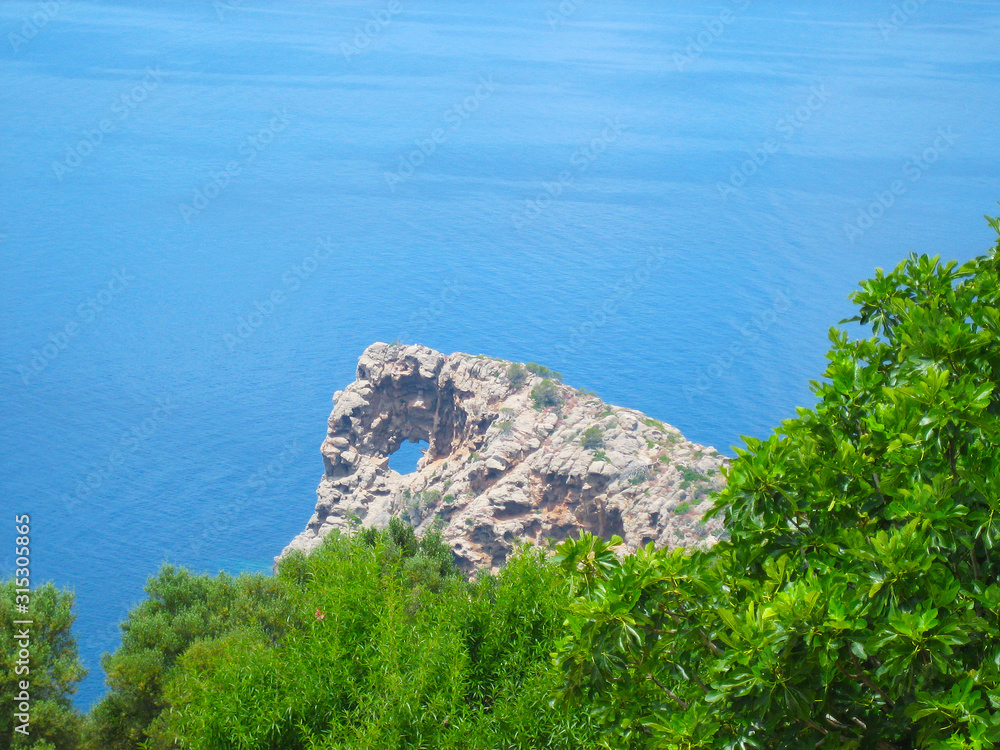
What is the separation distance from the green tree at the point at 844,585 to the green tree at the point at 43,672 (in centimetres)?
1107

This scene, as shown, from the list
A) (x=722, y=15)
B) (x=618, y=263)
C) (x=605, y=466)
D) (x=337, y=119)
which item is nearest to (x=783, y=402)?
(x=618, y=263)

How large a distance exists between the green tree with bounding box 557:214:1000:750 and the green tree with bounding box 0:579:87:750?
11.1m

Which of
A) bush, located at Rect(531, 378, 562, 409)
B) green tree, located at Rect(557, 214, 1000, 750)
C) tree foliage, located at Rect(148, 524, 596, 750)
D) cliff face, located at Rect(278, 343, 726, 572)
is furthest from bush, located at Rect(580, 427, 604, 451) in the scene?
green tree, located at Rect(557, 214, 1000, 750)

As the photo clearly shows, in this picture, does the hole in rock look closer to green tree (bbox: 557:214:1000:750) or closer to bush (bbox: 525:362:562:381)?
bush (bbox: 525:362:562:381)

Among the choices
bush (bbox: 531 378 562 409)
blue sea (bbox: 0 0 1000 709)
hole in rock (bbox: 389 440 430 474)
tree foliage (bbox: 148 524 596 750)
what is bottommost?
tree foliage (bbox: 148 524 596 750)

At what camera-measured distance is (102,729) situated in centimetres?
1457

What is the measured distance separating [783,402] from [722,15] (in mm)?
45980

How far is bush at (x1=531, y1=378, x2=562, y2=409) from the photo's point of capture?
29.4m

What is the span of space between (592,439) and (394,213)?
115 ft

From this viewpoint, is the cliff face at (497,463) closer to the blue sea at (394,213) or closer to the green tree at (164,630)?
the green tree at (164,630)

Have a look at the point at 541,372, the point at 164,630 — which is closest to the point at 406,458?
the point at 541,372

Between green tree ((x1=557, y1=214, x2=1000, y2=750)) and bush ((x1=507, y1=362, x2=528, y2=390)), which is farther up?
bush ((x1=507, y1=362, x2=528, y2=390))

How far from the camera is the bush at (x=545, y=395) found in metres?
29.4

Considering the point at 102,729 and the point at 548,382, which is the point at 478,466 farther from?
the point at 102,729
